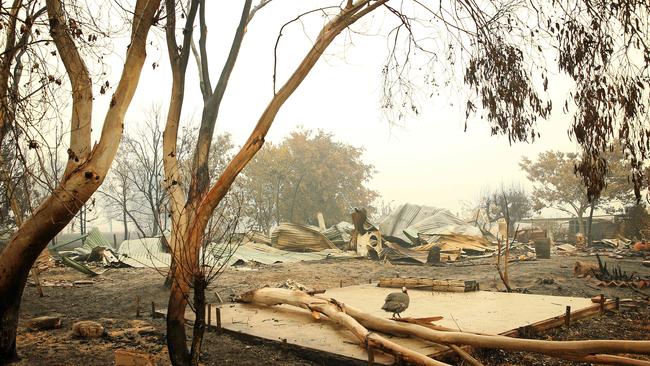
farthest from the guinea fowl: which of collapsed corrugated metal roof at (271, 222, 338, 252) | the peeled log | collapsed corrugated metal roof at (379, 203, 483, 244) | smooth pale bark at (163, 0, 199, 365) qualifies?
collapsed corrugated metal roof at (379, 203, 483, 244)

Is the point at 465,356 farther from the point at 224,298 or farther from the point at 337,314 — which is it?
the point at 224,298

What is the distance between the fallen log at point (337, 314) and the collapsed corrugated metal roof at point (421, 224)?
19.4m

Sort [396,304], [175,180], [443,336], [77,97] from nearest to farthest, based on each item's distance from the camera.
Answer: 1. [443,336]
2. [77,97]
3. [175,180]
4. [396,304]

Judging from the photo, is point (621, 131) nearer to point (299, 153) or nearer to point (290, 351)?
point (290, 351)

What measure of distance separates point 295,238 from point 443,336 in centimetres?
1893

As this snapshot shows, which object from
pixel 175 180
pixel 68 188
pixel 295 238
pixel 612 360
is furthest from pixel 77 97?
pixel 295 238

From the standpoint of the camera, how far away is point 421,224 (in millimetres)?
31281

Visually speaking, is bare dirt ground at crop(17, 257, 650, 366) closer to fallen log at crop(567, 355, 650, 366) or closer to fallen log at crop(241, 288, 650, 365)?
fallen log at crop(241, 288, 650, 365)

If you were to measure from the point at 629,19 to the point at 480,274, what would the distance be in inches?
459

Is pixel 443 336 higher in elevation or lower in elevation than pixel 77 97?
lower

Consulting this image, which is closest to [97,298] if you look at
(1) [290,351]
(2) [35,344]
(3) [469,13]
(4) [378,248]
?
(2) [35,344]

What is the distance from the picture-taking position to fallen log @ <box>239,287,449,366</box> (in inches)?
185

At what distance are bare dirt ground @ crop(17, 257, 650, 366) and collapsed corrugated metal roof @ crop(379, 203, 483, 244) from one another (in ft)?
28.8

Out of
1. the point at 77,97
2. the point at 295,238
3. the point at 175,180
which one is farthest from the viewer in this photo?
the point at 295,238
